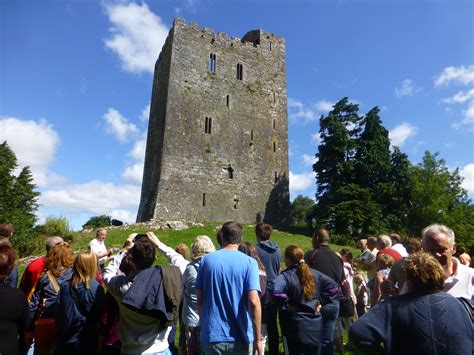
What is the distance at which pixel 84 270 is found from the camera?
3854 millimetres

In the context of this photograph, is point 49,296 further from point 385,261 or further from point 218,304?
point 385,261

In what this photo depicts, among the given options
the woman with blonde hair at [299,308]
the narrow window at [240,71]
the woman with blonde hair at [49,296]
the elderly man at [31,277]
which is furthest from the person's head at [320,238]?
the narrow window at [240,71]

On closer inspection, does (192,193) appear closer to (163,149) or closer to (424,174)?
(163,149)

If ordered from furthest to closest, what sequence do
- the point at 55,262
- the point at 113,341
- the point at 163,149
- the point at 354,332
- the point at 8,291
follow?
the point at 163,149, the point at 55,262, the point at 113,341, the point at 8,291, the point at 354,332

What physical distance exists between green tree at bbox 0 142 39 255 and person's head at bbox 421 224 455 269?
60.7 ft

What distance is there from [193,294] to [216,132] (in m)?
→ 23.0

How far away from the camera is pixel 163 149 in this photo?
971 inches

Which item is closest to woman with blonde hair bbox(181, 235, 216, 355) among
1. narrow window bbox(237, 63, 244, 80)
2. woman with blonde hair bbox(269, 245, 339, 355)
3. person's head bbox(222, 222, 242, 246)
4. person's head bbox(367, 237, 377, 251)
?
person's head bbox(222, 222, 242, 246)

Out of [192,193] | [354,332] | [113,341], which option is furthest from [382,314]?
[192,193]

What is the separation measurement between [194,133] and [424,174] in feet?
79.8

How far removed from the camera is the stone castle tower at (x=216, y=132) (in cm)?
2512

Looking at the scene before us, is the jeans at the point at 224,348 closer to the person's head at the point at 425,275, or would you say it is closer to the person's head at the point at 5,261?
the person's head at the point at 425,275

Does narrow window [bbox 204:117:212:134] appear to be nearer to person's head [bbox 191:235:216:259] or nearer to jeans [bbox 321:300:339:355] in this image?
person's head [bbox 191:235:216:259]

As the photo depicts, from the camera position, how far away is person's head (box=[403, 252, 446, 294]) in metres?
2.54
